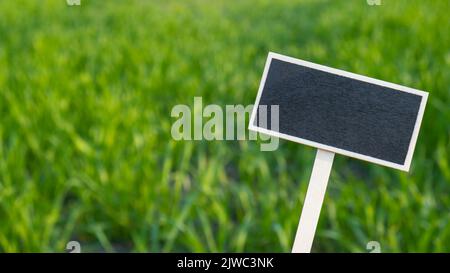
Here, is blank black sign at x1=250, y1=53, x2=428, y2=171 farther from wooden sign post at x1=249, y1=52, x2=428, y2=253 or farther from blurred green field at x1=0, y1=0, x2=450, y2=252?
blurred green field at x1=0, y1=0, x2=450, y2=252

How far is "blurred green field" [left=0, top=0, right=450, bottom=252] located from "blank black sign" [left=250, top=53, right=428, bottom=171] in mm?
724

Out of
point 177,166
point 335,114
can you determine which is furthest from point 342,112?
point 177,166

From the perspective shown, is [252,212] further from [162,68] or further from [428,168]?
[162,68]

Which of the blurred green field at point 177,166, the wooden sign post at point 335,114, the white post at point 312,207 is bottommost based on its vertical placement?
the blurred green field at point 177,166

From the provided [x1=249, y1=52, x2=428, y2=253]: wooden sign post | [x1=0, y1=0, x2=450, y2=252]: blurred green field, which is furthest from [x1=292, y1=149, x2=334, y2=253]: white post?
[x1=0, y1=0, x2=450, y2=252]: blurred green field

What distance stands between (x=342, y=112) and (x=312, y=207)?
3.1 inches

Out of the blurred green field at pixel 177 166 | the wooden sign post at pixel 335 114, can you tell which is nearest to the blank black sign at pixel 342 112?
the wooden sign post at pixel 335 114

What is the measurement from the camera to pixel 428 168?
55.3 inches

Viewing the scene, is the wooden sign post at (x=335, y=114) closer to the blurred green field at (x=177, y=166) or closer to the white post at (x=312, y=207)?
the white post at (x=312, y=207)

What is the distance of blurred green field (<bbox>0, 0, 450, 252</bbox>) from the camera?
118 cm

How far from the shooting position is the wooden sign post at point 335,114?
368 mm

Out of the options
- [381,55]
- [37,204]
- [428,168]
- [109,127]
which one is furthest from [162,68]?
[428,168]
